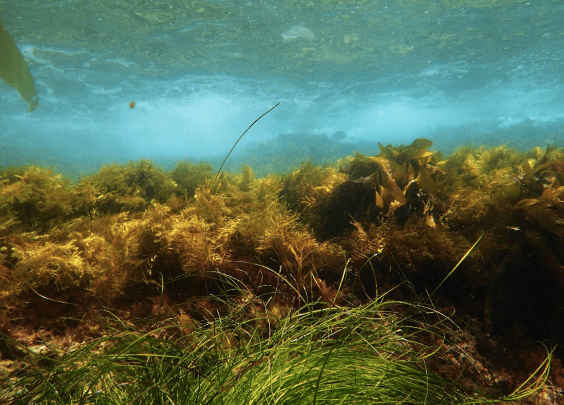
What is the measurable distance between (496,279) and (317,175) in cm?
224

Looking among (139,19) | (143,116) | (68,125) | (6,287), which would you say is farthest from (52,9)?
(68,125)

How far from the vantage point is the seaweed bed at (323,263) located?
5.74 feet

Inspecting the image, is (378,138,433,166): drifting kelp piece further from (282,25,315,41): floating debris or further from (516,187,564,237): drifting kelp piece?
(282,25,315,41): floating debris

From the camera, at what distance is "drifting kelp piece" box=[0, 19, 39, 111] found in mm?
8461

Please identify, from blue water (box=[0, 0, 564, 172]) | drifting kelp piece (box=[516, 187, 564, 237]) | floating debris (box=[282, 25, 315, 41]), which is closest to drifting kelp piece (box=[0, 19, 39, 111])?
blue water (box=[0, 0, 564, 172])

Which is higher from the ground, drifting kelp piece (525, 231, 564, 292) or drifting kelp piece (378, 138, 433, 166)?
drifting kelp piece (378, 138, 433, 166)

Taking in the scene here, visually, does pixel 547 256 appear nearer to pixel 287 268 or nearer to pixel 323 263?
pixel 323 263

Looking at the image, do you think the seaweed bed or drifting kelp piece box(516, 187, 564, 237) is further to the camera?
drifting kelp piece box(516, 187, 564, 237)

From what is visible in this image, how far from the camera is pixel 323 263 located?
233cm

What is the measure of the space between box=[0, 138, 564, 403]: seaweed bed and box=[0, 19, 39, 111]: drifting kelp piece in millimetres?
9271

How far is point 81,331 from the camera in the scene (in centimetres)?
170

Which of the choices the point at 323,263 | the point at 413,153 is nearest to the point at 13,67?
the point at 323,263

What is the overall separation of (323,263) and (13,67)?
13.3 meters

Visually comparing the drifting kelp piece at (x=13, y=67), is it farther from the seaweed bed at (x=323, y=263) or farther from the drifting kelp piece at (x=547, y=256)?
the drifting kelp piece at (x=547, y=256)
